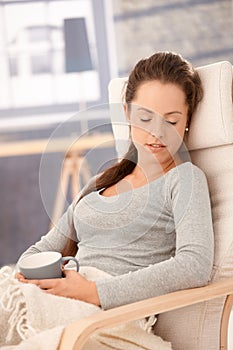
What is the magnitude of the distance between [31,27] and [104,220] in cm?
277

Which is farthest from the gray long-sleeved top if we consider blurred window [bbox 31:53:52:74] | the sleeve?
blurred window [bbox 31:53:52:74]

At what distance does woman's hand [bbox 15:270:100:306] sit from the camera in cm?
161

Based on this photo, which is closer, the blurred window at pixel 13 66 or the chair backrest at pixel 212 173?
the chair backrest at pixel 212 173

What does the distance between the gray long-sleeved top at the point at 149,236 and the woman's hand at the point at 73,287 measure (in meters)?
0.02

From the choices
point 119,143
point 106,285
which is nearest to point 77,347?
point 106,285

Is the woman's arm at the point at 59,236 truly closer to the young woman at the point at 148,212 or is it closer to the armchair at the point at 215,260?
the young woman at the point at 148,212

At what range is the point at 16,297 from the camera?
158 centimetres

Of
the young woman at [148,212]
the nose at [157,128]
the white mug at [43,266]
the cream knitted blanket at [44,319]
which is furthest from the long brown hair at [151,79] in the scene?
the cream knitted blanket at [44,319]

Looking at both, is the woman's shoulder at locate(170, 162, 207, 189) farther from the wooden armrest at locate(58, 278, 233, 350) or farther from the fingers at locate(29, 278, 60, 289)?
the fingers at locate(29, 278, 60, 289)

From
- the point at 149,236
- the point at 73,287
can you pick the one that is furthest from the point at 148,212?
the point at 73,287

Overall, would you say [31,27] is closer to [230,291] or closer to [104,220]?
[104,220]

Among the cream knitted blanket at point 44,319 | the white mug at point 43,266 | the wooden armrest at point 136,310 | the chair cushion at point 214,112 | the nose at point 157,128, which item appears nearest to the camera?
the wooden armrest at point 136,310

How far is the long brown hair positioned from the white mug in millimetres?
265

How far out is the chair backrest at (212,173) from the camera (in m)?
1.71
